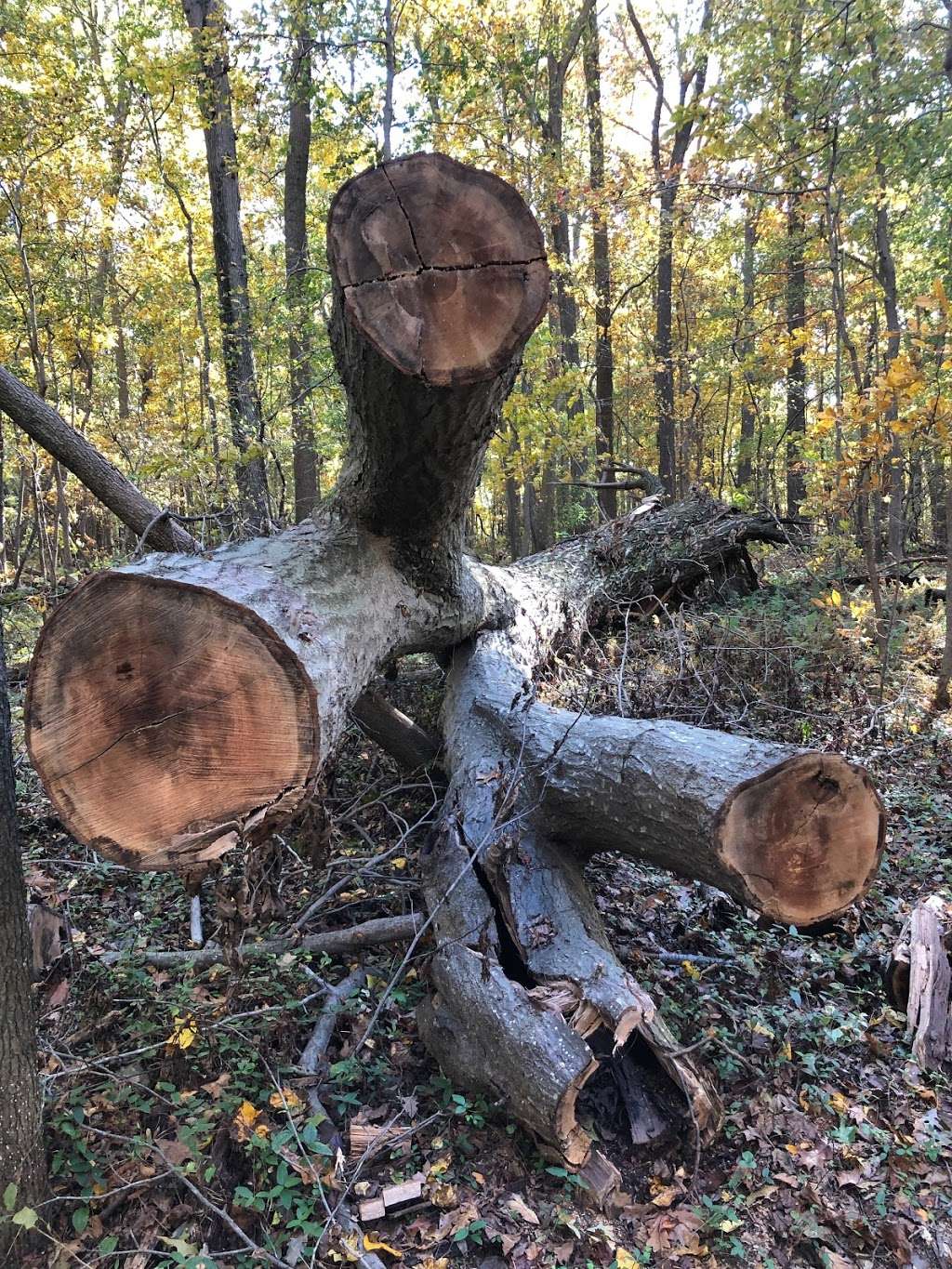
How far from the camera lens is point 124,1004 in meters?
2.77

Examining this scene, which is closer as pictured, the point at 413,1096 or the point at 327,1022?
the point at 413,1096

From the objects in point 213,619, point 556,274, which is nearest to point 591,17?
point 556,274

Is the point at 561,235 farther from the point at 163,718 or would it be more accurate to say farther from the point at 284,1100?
the point at 284,1100

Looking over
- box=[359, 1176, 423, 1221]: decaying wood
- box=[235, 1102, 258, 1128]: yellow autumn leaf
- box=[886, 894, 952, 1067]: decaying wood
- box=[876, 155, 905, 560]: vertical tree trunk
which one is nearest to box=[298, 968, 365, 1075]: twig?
box=[235, 1102, 258, 1128]: yellow autumn leaf

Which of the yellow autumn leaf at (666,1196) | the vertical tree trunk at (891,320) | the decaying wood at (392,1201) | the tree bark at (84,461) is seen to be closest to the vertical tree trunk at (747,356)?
the vertical tree trunk at (891,320)

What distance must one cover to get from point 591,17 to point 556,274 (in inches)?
157

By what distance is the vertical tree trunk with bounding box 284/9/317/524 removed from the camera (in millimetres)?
5625

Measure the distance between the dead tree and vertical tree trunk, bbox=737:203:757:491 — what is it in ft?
25.5

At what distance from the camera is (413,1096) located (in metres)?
2.45

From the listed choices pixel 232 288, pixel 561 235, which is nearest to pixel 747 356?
pixel 561 235

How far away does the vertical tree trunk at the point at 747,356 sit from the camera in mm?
10736

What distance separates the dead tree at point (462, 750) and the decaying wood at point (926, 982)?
94 centimetres

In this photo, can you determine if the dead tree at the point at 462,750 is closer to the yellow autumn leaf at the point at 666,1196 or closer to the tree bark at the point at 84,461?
the yellow autumn leaf at the point at 666,1196

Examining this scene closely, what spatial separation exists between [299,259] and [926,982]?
28.7 ft
